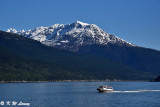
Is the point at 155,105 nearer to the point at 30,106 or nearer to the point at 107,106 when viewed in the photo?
the point at 107,106

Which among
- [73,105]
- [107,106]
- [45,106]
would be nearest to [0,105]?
[45,106]

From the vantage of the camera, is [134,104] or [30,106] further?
[134,104]

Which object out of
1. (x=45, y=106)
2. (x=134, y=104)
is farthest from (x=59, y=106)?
(x=134, y=104)

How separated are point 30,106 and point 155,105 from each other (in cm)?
4895

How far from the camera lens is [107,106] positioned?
519 feet

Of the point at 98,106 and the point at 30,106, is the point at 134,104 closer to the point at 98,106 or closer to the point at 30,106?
the point at 98,106

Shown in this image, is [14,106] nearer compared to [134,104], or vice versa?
[14,106]

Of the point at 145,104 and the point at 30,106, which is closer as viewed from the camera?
the point at 30,106

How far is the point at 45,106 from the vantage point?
515 ft

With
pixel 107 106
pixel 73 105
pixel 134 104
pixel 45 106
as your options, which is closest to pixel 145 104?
pixel 134 104

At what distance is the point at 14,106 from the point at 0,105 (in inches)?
253

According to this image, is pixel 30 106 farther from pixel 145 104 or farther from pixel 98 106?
pixel 145 104

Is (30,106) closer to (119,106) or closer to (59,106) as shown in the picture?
(59,106)

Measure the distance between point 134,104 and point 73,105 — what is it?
25.0m
